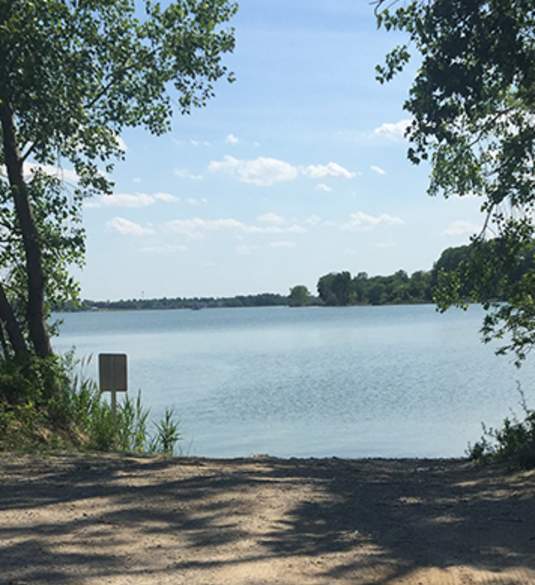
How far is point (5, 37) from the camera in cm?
975

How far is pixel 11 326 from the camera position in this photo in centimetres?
1209

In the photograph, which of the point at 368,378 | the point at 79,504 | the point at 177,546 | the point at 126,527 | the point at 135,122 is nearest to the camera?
the point at 177,546

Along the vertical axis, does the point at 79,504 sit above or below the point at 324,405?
above

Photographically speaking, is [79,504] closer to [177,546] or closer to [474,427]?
[177,546]

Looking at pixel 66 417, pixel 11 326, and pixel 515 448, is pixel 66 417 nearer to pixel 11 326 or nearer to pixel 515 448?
pixel 11 326

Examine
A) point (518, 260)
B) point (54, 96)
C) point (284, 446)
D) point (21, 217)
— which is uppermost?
point (54, 96)

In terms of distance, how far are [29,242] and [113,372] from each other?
270cm

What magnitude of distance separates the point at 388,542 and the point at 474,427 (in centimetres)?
1692

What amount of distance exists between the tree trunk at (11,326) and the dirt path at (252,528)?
3.43 meters

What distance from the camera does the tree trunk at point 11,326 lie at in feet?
39.7

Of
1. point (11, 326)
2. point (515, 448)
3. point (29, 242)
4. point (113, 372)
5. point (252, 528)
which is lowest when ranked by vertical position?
point (515, 448)

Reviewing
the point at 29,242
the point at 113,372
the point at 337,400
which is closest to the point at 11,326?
the point at 29,242

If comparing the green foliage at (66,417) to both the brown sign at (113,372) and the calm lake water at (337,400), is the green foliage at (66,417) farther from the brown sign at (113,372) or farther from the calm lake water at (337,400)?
Result: the calm lake water at (337,400)

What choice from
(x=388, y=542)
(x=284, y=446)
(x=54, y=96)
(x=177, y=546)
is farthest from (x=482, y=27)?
(x=284, y=446)
